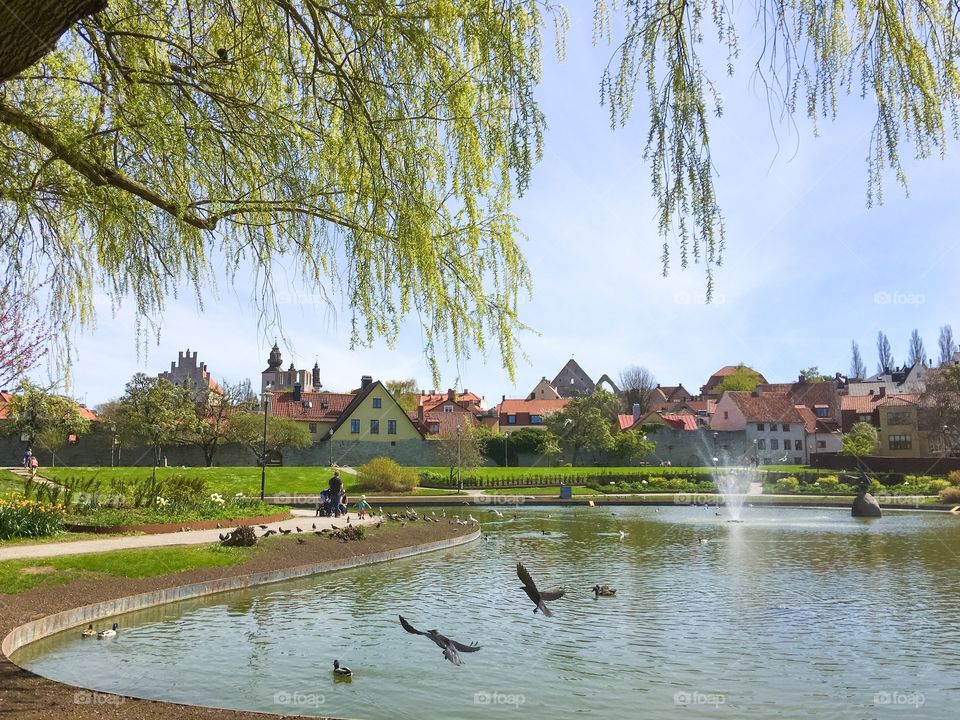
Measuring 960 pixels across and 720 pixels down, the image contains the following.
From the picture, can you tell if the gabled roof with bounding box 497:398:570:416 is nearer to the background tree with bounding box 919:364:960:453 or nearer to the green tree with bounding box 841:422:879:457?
the green tree with bounding box 841:422:879:457

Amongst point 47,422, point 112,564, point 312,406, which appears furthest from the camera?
point 312,406

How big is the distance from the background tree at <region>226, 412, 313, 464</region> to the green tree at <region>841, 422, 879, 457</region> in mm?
46278

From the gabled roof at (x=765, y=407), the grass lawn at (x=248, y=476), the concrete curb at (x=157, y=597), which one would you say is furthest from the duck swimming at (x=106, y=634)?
the gabled roof at (x=765, y=407)

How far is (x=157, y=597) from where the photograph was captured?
506 inches

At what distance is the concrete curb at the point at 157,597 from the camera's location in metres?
10.2

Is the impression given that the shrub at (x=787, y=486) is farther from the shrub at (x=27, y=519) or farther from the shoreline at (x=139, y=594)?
the shrub at (x=27, y=519)

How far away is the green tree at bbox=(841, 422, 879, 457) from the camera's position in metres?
63.7

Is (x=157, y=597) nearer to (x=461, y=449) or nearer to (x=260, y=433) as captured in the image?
(x=461, y=449)

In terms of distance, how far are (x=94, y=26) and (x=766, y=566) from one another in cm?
1675

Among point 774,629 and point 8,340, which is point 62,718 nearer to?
point 774,629

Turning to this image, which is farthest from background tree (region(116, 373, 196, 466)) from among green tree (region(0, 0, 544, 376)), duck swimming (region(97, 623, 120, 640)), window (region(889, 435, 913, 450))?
window (region(889, 435, 913, 450))

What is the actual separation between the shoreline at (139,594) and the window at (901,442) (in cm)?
6572

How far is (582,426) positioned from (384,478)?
26233 millimetres

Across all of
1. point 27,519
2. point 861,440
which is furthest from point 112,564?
point 861,440
